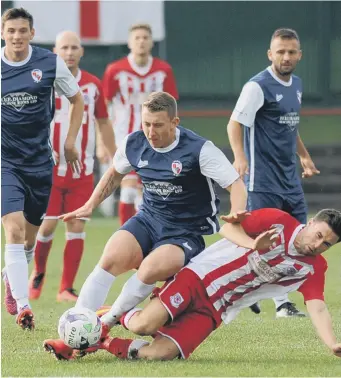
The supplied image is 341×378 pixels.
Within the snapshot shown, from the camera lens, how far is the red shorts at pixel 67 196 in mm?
10680

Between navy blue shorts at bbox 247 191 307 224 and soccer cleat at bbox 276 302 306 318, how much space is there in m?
0.67

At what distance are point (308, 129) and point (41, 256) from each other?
8.19 meters

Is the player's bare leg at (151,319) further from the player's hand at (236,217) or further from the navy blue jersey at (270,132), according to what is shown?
the navy blue jersey at (270,132)

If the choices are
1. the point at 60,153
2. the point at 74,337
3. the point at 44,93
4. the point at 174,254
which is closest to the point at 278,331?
the point at 174,254

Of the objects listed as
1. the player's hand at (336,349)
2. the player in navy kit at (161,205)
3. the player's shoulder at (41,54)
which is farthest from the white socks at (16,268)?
the player's hand at (336,349)

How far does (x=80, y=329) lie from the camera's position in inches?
265

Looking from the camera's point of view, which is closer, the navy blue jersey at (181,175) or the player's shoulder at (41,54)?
the navy blue jersey at (181,175)

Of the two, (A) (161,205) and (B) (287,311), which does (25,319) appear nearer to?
(A) (161,205)

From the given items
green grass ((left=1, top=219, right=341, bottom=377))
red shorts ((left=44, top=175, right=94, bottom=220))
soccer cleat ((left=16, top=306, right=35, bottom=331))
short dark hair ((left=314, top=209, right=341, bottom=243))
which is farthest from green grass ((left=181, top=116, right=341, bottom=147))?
short dark hair ((left=314, top=209, right=341, bottom=243))

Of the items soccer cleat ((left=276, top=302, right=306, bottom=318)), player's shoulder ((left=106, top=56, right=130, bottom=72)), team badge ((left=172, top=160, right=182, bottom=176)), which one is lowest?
soccer cleat ((left=276, top=302, right=306, bottom=318))

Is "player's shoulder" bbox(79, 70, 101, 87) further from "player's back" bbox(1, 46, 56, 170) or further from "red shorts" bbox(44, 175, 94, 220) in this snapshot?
"player's back" bbox(1, 46, 56, 170)

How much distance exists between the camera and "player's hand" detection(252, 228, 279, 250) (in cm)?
644

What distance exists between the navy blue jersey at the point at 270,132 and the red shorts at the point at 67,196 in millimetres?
1974

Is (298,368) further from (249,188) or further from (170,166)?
(249,188)
